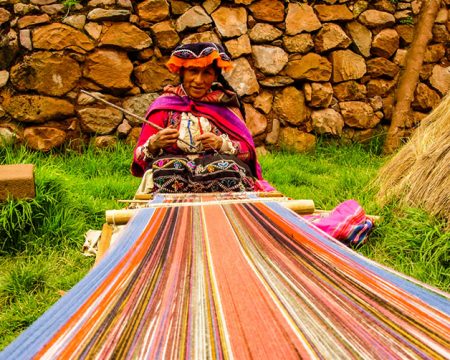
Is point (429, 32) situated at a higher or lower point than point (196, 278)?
higher

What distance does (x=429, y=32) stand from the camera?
4199 mm

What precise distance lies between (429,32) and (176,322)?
442 centimetres

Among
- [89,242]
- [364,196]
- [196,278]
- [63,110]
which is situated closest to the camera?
[196,278]

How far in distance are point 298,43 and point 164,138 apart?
256 cm

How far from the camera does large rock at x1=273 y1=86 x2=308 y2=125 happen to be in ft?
13.7

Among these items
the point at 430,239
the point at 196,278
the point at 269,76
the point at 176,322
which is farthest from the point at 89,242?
the point at 269,76

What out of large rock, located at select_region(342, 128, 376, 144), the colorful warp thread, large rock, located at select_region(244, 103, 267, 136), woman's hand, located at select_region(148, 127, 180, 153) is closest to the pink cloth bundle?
the colorful warp thread

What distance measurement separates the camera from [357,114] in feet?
14.3

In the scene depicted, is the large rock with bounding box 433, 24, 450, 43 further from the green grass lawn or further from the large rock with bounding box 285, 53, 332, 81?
the green grass lawn

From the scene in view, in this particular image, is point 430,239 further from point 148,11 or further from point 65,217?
point 148,11

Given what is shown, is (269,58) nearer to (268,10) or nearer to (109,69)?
(268,10)

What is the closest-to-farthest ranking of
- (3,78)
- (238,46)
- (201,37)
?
(3,78) → (201,37) → (238,46)

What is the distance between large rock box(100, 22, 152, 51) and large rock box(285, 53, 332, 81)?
1448 millimetres

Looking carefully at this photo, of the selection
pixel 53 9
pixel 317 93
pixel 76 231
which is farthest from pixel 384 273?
pixel 53 9
